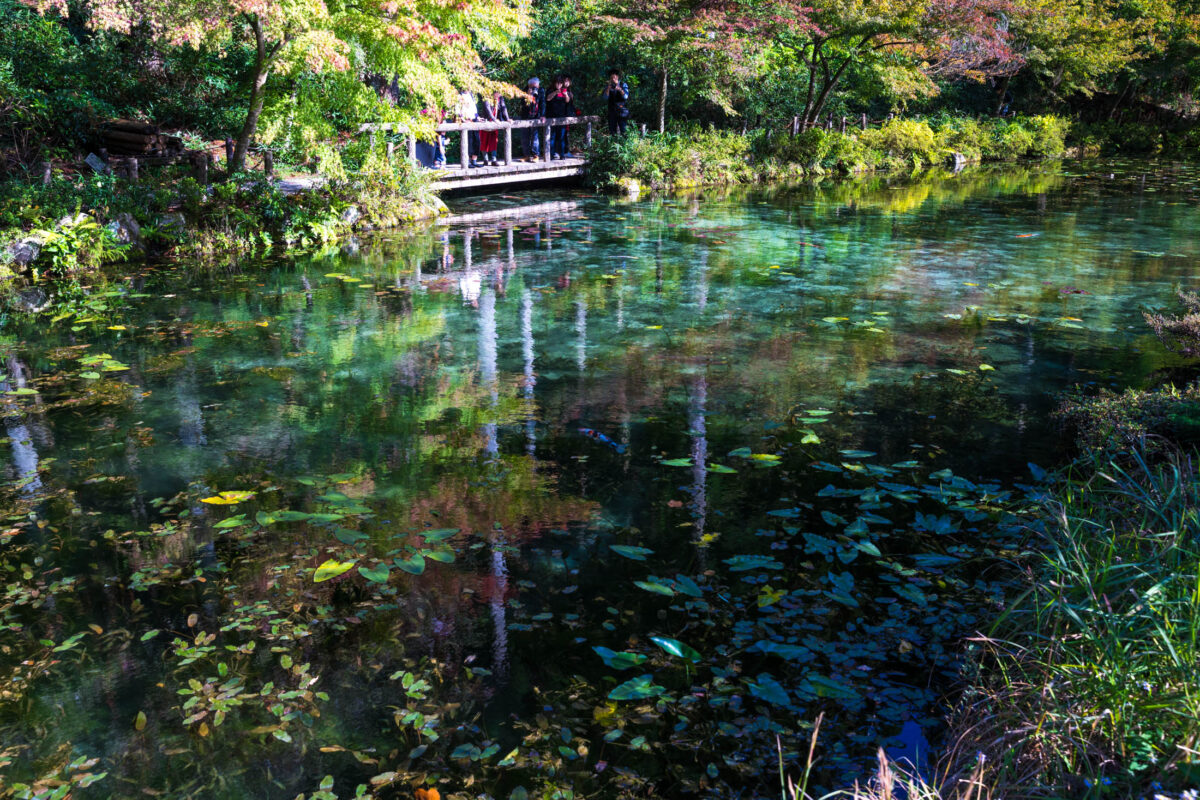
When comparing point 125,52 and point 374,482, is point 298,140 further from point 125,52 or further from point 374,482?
point 374,482

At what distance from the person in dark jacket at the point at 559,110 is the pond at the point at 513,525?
432 inches

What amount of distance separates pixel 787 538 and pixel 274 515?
2554 mm

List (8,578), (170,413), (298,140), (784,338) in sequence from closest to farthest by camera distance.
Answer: (8,578) → (170,413) → (784,338) → (298,140)

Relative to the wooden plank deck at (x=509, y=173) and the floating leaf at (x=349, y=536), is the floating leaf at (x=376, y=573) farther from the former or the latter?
the wooden plank deck at (x=509, y=173)

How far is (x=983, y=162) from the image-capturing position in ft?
91.2

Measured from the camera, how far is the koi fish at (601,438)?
17.9 ft

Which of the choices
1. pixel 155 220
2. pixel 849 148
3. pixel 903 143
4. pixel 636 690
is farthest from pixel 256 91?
pixel 903 143

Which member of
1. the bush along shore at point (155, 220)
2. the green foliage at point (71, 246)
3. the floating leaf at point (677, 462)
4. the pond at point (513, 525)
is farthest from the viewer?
the green foliage at point (71, 246)

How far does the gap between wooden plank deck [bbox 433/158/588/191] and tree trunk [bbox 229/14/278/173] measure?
385 cm

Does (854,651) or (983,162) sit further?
(983,162)

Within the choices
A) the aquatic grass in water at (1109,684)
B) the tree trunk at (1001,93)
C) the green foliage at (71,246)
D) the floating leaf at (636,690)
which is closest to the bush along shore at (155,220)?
the green foliage at (71,246)

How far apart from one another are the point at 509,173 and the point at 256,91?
6670mm

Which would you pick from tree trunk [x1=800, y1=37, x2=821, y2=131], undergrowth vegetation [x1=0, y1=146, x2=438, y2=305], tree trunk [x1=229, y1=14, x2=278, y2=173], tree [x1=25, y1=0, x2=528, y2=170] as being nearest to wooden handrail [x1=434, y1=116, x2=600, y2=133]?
undergrowth vegetation [x1=0, y1=146, x2=438, y2=305]

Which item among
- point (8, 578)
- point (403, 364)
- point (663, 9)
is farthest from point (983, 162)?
point (8, 578)
